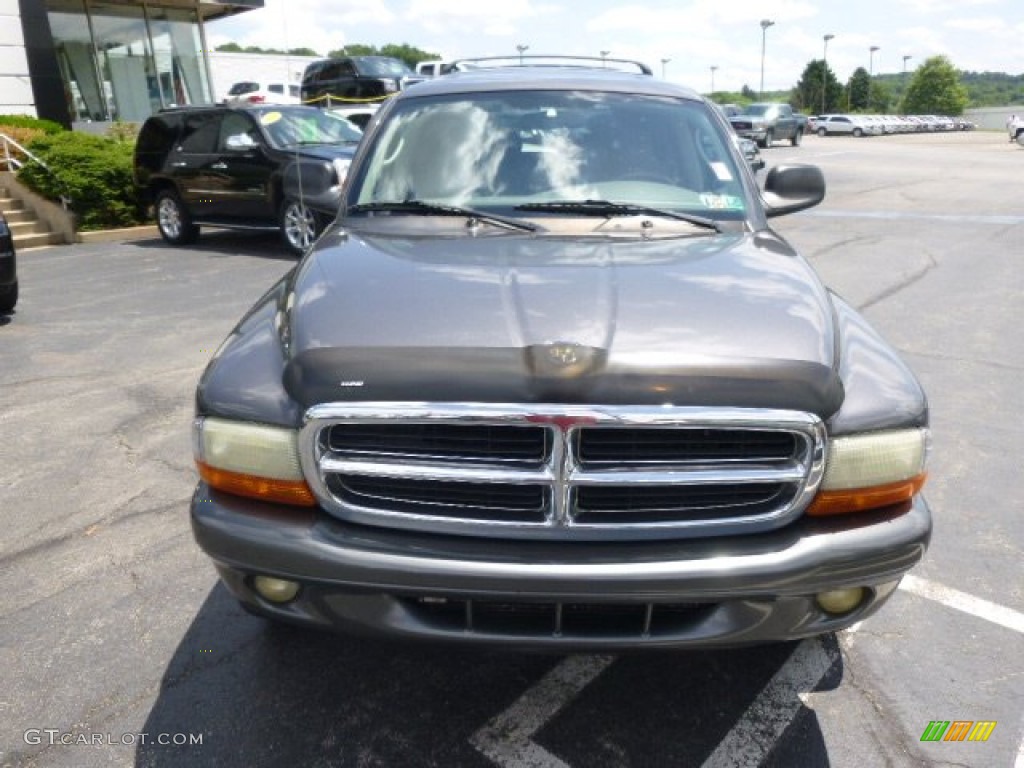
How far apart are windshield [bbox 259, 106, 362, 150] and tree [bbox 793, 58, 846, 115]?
8543cm

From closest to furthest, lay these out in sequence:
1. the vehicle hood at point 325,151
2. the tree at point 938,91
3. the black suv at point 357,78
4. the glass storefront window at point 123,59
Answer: the vehicle hood at point 325,151, the black suv at point 357,78, the glass storefront window at point 123,59, the tree at point 938,91

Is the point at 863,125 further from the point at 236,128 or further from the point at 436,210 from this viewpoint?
the point at 436,210

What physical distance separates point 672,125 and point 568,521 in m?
2.25

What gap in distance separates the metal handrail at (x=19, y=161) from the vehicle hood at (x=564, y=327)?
12.4 meters

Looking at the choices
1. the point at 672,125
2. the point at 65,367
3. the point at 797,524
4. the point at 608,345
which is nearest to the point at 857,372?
the point at 797,524

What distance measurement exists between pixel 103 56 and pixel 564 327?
24.2 metres

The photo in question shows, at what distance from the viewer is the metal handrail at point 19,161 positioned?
13156mm

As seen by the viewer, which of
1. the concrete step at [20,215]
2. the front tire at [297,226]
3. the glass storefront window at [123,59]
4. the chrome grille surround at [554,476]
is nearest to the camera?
the chrome grille surround at [554,476]

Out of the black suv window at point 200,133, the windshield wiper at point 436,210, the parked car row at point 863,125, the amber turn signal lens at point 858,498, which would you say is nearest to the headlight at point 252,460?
the amber turn signal lens at point 858,498

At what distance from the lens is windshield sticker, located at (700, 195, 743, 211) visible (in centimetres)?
333

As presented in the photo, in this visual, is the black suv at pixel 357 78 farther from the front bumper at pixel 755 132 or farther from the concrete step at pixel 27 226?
the front bumper at pixel 755 132

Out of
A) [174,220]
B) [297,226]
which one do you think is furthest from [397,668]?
[174,220]

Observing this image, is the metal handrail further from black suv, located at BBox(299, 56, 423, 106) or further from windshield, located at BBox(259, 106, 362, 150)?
black suv, located at BBox(299, 56, 423, 106)

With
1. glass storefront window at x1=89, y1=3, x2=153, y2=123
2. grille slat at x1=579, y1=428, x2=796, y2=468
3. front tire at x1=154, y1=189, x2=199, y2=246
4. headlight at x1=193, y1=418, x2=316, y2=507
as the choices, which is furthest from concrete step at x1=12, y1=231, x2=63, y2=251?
grille slat at x1=579, y1=428, x2=796, y2=468
